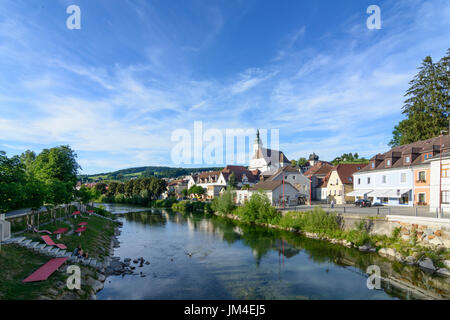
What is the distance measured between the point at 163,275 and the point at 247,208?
23.9m

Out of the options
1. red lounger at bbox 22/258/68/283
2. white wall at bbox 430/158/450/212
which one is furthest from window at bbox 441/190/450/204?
red lounger at bbox 22/258/68/283

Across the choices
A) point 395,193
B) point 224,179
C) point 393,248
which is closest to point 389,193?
point 395,193

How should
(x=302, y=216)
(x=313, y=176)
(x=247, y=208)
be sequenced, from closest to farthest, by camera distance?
(x=302, y=216)
(x=247, y=208)
(x=313, y=176)

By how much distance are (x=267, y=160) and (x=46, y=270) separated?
76905 millimetres

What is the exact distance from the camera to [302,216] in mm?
32531

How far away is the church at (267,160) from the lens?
84.9 m

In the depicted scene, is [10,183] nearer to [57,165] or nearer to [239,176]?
[57,165]

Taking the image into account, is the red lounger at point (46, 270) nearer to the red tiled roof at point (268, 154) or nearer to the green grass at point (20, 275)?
the green grass at point (20, 275)

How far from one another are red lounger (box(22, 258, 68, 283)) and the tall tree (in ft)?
162

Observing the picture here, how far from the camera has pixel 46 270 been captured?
13.1m

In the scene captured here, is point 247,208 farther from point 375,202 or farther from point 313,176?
point 313,176

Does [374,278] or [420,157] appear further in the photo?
[420,157]

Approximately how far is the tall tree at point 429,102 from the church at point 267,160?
1718 inches

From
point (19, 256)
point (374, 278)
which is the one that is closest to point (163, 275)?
point (19, 256)
